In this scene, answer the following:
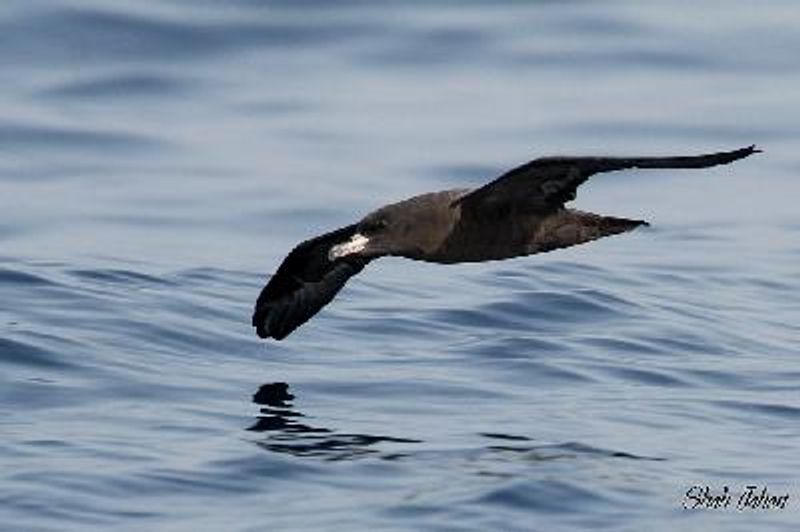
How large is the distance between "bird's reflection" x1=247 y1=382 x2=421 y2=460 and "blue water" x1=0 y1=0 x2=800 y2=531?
0.08 ft

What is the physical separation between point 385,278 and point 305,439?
428 cm

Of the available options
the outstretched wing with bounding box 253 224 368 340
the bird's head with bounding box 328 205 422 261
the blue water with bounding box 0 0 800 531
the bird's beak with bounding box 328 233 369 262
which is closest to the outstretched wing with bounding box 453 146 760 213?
the bird's head with bounding box 328 205 422 261

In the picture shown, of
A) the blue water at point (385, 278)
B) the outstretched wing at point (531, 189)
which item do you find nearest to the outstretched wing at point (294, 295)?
the blue water at point (385, 278)

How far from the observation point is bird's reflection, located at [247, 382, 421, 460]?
11.1 m

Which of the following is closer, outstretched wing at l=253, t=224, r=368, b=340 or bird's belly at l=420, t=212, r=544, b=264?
bird's belly at l=420, t=212, r=544, b=264

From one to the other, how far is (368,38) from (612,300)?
686 centimetres

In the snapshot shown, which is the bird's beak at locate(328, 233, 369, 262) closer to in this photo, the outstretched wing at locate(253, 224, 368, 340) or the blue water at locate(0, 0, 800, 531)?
the blue water at locate(0, 0, 800, 531)

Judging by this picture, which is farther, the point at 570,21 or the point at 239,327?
the point at 570,21

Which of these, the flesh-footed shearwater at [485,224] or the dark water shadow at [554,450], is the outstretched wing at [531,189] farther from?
the dark water shadow at [554,450]

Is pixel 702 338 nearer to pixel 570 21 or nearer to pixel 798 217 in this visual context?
pixel 798 217

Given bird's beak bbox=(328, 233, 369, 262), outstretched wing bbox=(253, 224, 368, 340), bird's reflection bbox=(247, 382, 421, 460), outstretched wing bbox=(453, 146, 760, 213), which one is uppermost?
outstretched wing bbox=(453, 146, 760, 213)

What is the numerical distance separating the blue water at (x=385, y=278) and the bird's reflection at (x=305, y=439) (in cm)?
2

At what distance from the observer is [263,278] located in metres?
15.4

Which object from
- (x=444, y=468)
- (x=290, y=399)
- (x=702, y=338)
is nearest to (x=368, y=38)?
(x=702, y=338)
